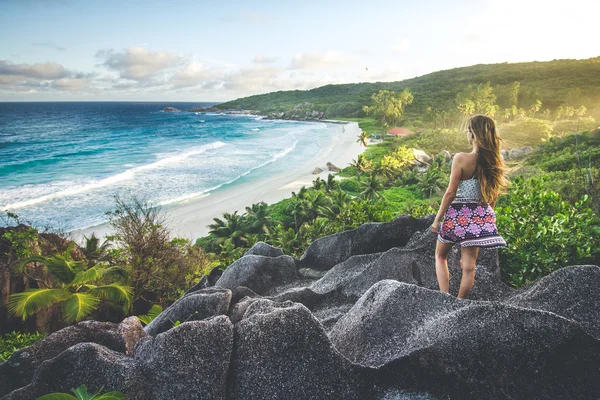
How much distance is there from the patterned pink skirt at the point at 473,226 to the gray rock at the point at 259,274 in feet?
14.6

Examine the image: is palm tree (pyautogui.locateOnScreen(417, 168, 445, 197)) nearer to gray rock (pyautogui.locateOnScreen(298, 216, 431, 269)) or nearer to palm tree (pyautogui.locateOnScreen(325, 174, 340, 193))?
palm tree (pyautogui.locateOnScreen(325, 174, 340, 193))

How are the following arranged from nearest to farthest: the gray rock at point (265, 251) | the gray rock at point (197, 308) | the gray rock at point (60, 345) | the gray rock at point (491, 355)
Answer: the gray rock at point (491, 355) → the gray rock at point (60, 345) → the gray rock at point (197, 308) → the gray rock at point (265, 251)

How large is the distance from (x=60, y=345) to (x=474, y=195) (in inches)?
222

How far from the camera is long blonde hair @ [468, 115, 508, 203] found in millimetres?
4238

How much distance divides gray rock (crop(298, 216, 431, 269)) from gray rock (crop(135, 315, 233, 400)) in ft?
14.9

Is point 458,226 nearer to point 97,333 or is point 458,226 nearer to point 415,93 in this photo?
point 97,333

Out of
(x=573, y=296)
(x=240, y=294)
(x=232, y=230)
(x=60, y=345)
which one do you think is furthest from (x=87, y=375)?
(x=232, y=230)

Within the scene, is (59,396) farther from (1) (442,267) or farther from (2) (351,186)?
(2) (351,186)

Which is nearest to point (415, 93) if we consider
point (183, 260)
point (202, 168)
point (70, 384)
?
point (202, 168)

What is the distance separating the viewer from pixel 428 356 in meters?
3.53

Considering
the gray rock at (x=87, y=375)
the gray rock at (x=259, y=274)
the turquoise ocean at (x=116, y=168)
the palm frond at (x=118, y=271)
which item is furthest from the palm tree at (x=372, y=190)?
the gray rock at (x=87, y=375)

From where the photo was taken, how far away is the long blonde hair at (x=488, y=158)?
167 inches

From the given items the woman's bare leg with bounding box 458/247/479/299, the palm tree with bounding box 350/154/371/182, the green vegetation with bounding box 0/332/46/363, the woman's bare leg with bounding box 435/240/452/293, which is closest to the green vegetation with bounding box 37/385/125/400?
the woman's bare leg with bounding box 435/240/452/293

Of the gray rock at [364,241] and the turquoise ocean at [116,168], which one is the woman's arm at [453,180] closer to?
the gray rock at [364,241]
